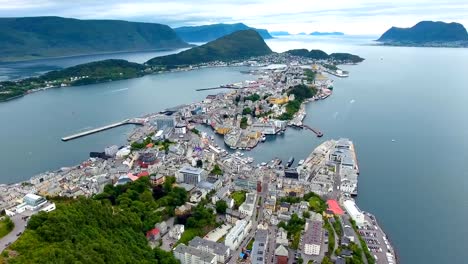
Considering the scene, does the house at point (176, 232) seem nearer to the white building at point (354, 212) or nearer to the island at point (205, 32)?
the white building at point (354, 212)

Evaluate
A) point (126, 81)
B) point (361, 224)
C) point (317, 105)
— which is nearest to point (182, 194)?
point (361, 224)

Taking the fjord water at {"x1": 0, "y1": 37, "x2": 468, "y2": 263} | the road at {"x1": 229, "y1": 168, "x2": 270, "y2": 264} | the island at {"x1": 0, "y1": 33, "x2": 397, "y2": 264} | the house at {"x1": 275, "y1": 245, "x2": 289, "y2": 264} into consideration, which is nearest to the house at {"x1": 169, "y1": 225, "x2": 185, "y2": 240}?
the island at {"x1": 0, "y1": 33, "x2": 397, "y2": 264}

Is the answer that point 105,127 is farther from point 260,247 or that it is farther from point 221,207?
point 260,247

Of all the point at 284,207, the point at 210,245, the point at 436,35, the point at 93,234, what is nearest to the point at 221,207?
the point at 284,207

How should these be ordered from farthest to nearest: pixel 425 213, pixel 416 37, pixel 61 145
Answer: pixel 416 37, pixel 61 145, pixel 425 213

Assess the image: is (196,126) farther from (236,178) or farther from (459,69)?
(459,69)

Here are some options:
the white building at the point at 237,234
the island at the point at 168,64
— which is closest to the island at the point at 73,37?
the island at the point at 168,64
